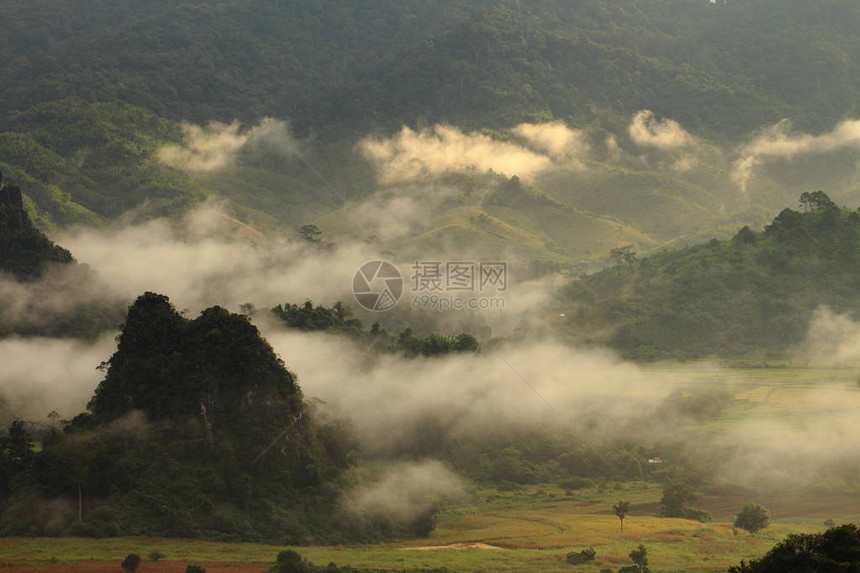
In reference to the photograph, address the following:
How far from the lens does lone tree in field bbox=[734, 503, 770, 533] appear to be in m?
67.2

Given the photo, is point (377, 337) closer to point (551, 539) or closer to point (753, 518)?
point (551, 539)

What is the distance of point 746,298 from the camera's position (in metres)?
116

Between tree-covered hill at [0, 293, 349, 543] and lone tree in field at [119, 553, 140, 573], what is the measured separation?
193 inches

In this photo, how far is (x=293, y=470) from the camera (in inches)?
2603

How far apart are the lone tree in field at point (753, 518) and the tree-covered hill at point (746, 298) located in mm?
43569

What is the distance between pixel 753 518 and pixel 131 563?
37959mm

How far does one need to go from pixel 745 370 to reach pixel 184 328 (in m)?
58.2

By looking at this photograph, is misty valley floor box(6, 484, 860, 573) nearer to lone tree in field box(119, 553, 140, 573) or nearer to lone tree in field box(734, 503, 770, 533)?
lone tree in field box(119, 553, 140, 573)

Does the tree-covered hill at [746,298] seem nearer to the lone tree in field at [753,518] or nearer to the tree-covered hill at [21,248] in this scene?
the lone tree in field at [753,518]

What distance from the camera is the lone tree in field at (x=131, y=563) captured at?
53.2m

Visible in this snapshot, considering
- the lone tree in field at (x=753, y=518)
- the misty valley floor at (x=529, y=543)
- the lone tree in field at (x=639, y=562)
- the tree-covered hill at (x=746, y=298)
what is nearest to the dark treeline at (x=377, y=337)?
the misty valley floor at (x=529, y=543)

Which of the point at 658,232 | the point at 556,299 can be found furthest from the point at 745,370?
the point at 658,232

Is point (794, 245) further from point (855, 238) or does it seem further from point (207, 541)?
point (207, 541)

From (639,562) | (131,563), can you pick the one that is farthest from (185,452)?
(639,562)
